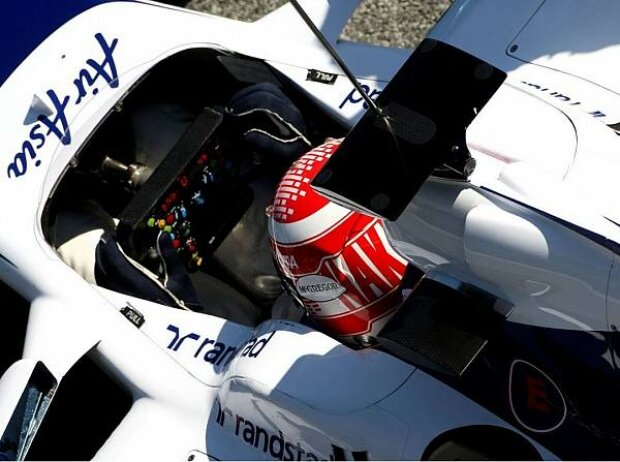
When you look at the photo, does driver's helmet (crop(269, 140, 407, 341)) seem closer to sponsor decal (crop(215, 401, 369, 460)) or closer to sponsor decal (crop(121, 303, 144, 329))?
sponsor decal (crop(215, 401, 369, 460))

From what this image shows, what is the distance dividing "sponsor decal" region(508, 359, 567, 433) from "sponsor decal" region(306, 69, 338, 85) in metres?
0.85

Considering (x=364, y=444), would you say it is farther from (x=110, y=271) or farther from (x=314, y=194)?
(x=110, y=271)

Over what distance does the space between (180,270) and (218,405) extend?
0.32 metres

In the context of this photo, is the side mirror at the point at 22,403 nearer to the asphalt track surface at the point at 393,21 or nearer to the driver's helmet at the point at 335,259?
the driver's helmet at the point at 335,259

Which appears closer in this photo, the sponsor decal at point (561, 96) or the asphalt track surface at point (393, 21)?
the sponsor decal at point (561, 96)

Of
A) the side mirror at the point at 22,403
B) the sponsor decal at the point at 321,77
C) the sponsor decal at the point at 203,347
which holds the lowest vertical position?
the side mirror at the point at 22,403

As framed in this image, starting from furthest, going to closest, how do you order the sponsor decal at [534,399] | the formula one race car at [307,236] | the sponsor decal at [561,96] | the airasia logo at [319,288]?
1. the sponsor decal at [561,96]
2. the airasia logo at [319,288]
3. the sponsor decal at [534,399]
4. the formula one race car at [307,236]

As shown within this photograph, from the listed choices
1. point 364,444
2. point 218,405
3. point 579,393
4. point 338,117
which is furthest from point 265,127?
point 579,393

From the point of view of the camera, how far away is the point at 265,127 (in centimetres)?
217

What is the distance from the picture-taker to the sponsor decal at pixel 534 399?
162 cm

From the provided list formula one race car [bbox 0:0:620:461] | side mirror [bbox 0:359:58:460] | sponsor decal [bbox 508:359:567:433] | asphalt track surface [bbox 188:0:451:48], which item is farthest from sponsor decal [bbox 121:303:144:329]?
asphalt track surface [bbox 188:0:451:48]

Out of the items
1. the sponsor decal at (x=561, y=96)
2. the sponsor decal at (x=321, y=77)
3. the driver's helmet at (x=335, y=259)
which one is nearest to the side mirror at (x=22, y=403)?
the driver's helmet at (x=335, y=259)

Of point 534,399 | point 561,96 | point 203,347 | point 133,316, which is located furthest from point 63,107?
point 534,399

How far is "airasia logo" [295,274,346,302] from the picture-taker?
174 cm
